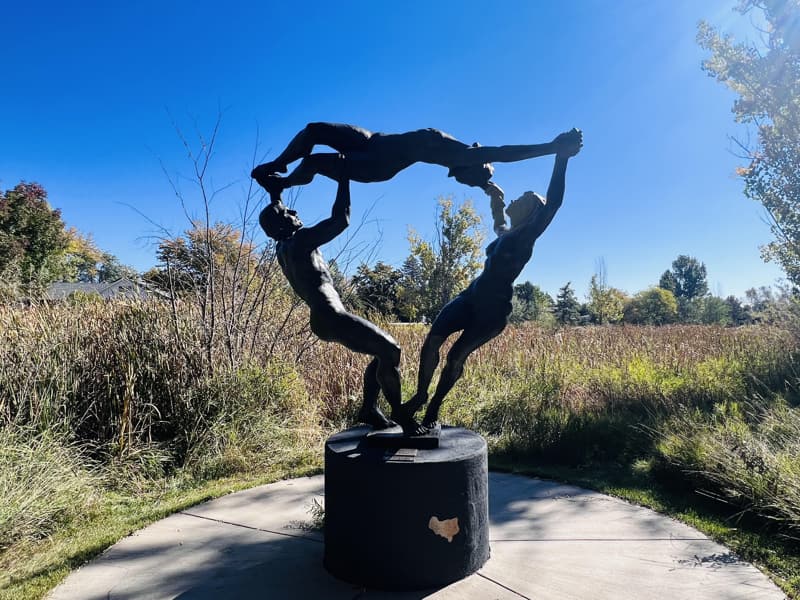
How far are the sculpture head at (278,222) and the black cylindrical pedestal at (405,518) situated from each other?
141 centimetres

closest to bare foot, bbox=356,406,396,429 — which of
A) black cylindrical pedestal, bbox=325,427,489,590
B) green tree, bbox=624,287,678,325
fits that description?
black cylindrical pedestal, bbox=325,427,489,590

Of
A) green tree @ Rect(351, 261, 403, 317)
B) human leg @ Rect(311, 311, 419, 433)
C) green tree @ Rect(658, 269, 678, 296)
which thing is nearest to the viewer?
human leg @ Rect(311, 311, 419, 433)

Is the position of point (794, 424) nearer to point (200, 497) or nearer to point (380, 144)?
point (380, 144)

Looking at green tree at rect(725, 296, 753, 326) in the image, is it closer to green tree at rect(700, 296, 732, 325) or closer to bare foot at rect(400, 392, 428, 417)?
green tree at rect(700, 296, 732, 325)

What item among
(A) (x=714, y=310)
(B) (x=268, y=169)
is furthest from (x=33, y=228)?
(A) (x=714, y=310)

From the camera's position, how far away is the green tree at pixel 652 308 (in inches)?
1364

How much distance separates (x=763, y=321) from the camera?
1003 cm

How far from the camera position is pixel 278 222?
318cm

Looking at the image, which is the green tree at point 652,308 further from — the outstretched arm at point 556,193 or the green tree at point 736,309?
the outstretched arm at point 556,193

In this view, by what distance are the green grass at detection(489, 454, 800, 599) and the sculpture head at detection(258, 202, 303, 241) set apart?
346 cm

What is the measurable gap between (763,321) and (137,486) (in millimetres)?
11141

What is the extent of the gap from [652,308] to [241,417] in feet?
121

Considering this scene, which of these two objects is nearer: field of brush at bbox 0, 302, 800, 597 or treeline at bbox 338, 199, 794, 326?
field of brush at bbox 0, 302, 800, 597

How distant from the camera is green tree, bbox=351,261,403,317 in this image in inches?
369
